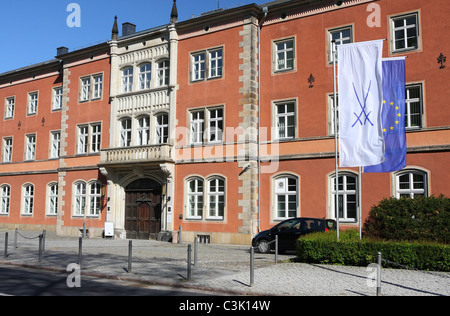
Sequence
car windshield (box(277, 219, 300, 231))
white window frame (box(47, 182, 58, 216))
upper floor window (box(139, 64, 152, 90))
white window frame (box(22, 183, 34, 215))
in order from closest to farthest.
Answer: car windshield (box(277, 219, 300, 231)) → upper floor window (box(139, 64, 152, 90)) → white window frame (box(47, 182, 58, 216)) → white window frame (box(22, 183, 34, 215))

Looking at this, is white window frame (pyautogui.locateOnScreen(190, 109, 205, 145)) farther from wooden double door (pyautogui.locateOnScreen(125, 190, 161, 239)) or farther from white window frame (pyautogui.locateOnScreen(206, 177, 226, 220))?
wooden double door (pyautogui.locateOnScreen(125, 190, 161, 239))

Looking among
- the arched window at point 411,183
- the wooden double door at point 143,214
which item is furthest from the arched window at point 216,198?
the arched window at point 411,183

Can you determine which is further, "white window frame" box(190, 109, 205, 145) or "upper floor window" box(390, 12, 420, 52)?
"white window frame" box(190, 109, 205, 145)

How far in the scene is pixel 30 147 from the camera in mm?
34344

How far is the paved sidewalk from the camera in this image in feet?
33.8

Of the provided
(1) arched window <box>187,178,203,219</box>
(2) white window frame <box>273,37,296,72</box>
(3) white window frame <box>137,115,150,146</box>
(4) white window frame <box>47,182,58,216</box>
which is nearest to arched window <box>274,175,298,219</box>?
(1) arched window <box>187,178,203,219</box>

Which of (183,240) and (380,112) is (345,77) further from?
(183,240)

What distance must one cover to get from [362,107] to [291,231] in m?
6.03

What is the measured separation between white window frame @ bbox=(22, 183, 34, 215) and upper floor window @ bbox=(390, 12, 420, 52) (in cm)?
2563

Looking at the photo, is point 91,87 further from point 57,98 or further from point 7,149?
point 7,149

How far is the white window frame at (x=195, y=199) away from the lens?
24.6m

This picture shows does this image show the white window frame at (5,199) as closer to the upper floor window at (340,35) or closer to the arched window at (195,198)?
the arched window at (195,198)

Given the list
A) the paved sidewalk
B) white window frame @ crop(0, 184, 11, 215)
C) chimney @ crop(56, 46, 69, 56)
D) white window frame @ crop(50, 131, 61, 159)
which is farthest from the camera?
chimney @ crop(56, 46, 69, 56)
